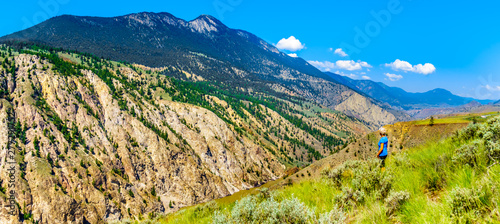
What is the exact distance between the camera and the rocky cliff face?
6350cm

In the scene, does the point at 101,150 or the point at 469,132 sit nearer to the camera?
the point at 469,132

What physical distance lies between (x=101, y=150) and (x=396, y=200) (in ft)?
327

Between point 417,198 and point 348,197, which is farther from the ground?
point 417,198

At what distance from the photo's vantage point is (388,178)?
545 cm

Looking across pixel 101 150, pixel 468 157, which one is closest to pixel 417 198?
pixel 468 157

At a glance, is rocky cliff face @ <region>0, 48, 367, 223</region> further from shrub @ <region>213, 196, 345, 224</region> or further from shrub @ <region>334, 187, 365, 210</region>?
shrub @ <region>334, 187, 365, 210</region>

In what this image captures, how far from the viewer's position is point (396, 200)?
164 inches

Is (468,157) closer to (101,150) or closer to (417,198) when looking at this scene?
(417,198)

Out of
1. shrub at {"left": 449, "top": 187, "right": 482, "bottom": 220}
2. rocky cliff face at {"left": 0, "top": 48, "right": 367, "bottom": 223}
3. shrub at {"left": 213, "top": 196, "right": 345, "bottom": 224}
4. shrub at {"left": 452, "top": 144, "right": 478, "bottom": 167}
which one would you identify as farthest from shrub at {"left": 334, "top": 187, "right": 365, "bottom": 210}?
rocky cliff face at {"left": 0, "top": 48, "right": 367, "bottom": 223}

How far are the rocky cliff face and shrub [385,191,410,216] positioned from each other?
73703 millimetres

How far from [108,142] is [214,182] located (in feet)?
161

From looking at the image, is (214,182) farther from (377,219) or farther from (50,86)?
(377,219)

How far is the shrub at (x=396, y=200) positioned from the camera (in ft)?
13.5

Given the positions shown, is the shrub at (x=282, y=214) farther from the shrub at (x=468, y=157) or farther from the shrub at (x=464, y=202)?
the shrub at (x=468, y=157)
